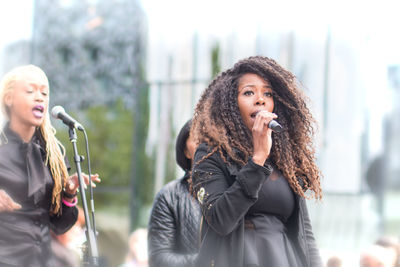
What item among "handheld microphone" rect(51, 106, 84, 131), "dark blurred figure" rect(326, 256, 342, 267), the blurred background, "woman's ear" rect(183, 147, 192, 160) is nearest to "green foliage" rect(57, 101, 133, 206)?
the blurred background

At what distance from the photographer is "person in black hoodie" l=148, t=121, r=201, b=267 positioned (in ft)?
8.48

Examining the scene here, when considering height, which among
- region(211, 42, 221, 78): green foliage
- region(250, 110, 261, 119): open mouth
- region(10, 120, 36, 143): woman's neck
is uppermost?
region(211, 42, 221, 78): green foliage

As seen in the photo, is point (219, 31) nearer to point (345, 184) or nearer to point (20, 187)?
point (345, 184)

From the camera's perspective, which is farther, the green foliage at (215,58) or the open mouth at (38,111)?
the green foliage at (215,58)

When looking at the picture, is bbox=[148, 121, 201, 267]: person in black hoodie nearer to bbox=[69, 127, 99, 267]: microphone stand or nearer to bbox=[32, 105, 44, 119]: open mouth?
bbox=[69, 127, 99, 267]: microphone stand

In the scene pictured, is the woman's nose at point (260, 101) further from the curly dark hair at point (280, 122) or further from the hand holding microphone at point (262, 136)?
the hand holding microphone at point (262, 136)

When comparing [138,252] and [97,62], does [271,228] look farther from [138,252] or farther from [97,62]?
[97,62]

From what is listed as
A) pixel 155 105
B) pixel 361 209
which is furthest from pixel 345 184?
pixel 155 105

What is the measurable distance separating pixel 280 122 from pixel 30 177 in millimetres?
1018

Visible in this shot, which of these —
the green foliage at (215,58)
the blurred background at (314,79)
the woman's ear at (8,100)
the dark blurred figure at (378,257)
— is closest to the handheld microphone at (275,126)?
the woman's ear at (8,100)

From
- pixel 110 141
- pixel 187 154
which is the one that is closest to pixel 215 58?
pixel 187 154

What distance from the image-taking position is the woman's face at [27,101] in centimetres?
221

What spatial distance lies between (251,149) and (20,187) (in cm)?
→ 97

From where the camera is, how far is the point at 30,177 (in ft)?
7.12
